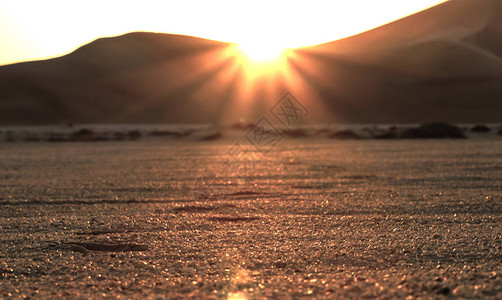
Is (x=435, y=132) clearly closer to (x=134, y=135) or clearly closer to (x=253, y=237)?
(x=134, y=135)

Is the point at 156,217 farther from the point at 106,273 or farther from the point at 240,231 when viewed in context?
the point at 106,273

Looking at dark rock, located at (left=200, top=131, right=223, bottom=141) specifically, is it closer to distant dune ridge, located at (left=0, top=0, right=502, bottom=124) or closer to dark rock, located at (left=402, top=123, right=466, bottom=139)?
dark rock, located at (left=402, top=123, right=466, bottom=139)

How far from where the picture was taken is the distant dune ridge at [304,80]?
204ft

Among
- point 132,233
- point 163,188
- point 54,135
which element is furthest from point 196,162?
point 54,135

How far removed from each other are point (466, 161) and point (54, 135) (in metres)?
24.5

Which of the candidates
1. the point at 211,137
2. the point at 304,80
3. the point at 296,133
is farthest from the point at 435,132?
the point at 304,80

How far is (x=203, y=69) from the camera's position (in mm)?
78250

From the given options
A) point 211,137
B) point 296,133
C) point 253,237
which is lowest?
point 296,133

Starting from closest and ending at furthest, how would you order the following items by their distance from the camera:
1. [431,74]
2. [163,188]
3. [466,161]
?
[163,188] < [466,161] < [431,74]

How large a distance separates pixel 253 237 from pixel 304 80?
6474 cm

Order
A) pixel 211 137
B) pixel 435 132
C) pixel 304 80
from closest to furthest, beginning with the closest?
pixel 211 137
pixel 435 132
pixel 304 80

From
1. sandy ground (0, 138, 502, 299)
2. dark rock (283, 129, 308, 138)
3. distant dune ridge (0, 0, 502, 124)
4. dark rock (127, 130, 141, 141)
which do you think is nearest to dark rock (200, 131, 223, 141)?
dark rock (283, 129, 308, 138)

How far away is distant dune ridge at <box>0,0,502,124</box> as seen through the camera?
62281 millimetres

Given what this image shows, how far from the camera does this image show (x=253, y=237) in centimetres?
444
